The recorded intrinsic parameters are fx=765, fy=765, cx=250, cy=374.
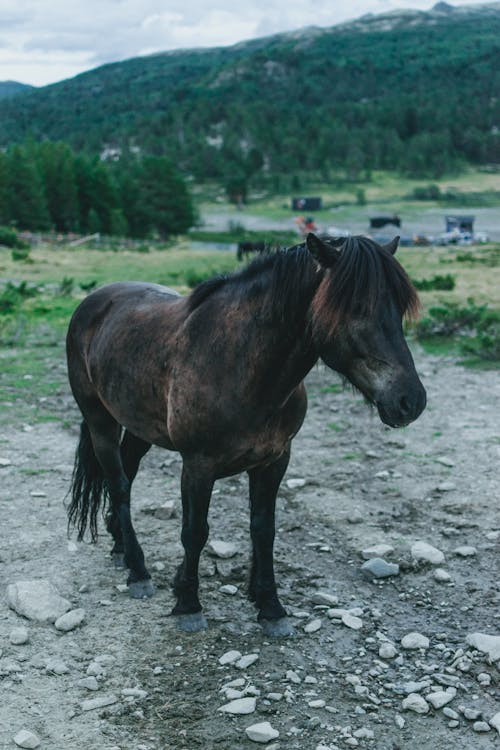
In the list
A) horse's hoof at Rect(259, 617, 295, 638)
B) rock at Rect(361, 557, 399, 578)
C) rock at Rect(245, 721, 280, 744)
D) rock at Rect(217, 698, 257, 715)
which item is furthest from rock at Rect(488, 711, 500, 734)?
rock at Rect(361, 557, 399, 578)

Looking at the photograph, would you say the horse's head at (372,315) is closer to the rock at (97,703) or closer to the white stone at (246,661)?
the white stone at (246,661)

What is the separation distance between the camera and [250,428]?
4.40 meters

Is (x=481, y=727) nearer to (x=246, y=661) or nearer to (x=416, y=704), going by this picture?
(x=416, y=704)

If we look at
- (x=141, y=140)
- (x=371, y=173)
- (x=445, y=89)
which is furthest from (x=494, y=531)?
(x=445, y=89)

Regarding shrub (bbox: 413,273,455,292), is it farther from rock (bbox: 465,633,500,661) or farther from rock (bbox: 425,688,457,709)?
rock (bbox: 425,688,457,709)

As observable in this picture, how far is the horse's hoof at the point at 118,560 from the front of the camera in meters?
5.78

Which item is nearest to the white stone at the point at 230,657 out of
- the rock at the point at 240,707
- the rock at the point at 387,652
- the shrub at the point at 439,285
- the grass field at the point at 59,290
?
the rock at the point at 240,707

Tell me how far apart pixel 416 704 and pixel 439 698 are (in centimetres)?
13

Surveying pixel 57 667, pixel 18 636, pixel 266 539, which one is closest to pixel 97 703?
pixel 57 667

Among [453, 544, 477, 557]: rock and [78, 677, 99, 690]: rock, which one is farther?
[453, 544, 477, 557]: rock

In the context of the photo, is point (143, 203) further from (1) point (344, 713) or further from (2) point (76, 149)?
(2) point (76, 149)

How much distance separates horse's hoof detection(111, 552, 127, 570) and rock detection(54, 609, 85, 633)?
0.79 meters

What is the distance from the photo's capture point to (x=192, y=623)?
488 centimetres

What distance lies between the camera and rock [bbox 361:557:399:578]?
18.3 feet
